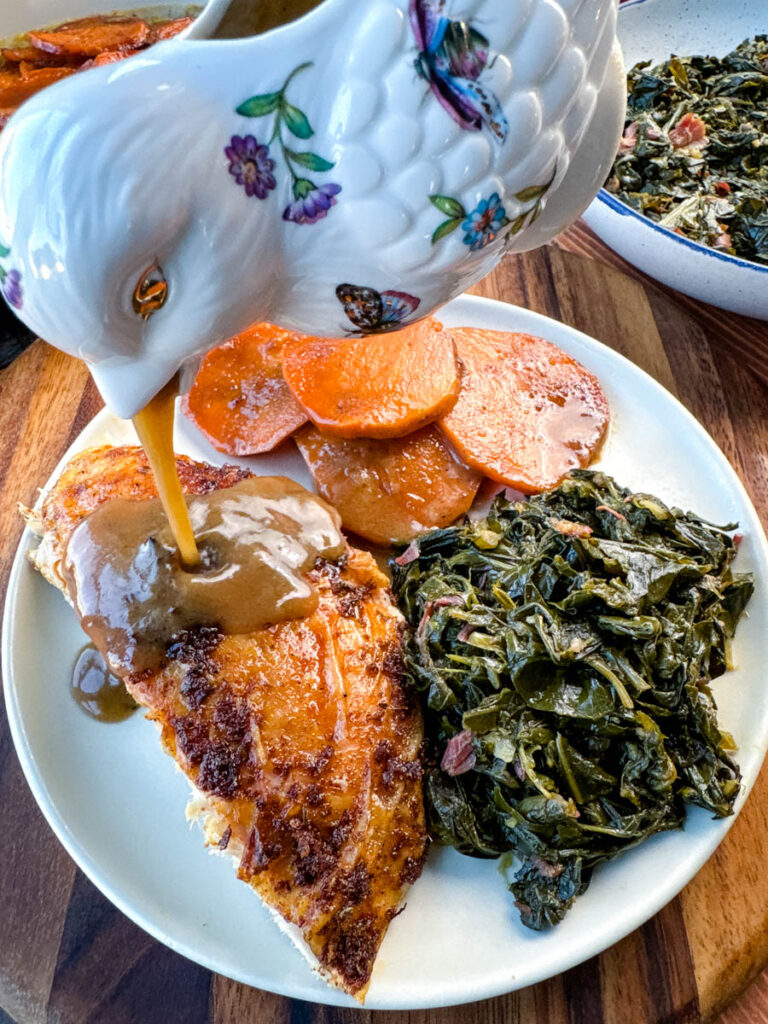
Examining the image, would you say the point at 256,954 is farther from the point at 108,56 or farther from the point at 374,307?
the point at 108,56

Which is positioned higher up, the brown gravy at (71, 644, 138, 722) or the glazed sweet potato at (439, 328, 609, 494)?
the glazed sweet potato at (439, 328, 609, 494)

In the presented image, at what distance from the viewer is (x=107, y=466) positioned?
2.37 metres

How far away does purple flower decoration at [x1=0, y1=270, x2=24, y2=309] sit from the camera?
3.40ft

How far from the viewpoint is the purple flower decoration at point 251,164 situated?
107cm

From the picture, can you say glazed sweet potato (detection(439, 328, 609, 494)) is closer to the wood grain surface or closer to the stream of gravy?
the stream of gravy

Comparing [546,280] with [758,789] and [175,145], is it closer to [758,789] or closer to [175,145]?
[758,789]

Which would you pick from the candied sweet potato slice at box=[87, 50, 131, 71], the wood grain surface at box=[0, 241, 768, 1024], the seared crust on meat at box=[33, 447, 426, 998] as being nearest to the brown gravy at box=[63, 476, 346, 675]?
the seared crust on meat at box=[33, 447, 426, 998]

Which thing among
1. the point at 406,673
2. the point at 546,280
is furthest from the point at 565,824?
the point at 546,280

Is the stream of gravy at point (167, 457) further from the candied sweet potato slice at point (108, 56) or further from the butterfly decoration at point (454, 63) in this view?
the candied sweet potato slice at point (108, 56)

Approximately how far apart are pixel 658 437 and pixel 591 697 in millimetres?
1116

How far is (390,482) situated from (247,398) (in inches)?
22.8

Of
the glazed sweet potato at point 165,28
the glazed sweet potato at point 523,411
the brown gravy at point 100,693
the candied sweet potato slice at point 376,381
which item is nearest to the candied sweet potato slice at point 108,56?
the glazed sweet potato at point 165,28

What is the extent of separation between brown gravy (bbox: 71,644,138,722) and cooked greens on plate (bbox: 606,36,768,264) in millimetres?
2813

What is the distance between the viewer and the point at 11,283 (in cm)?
105
